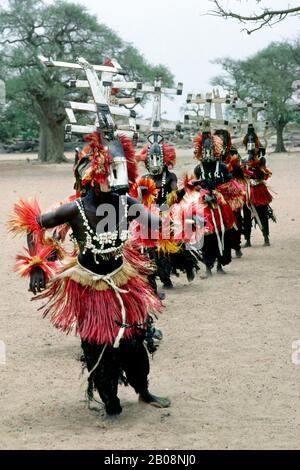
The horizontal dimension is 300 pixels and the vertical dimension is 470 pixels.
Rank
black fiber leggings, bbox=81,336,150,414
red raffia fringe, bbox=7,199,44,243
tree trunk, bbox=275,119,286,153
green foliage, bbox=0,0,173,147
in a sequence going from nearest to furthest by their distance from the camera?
black fiber leggings, bbox=81,336,150,414 → red raffia fringe, bbox=7,199,44,243 → green foliage, bbox=0,0,173,147 → tree trunk, bbox=275,119,286,153

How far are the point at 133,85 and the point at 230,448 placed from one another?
307 centimetres

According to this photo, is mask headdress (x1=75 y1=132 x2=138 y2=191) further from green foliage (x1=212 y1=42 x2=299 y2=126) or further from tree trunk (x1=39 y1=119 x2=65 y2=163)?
green foliage (x1=212 y1=42 x2=299 y2=126)

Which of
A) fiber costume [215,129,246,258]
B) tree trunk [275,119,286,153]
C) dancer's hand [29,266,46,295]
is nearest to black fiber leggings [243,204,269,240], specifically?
fiber costume [215,129,246,258]

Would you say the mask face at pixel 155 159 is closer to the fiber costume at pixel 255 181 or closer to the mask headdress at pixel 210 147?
the mask headdress at pixel 210 147

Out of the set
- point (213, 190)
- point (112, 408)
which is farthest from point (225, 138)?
point (112, 408)

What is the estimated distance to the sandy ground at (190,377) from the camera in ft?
16.5

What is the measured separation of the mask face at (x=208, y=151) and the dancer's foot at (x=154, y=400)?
5.15 m

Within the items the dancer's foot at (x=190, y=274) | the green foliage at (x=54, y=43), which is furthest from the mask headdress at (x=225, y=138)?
the green foliage at (x=54, y=43)

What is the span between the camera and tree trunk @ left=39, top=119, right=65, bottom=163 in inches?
1683

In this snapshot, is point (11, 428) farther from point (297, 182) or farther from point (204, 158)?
point (297, 182)

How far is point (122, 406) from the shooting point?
18.6 feet

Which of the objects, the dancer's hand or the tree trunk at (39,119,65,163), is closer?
the dancer's hand

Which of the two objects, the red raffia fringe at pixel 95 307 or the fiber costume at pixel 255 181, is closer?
the red raffia fringe at pixel 95 307

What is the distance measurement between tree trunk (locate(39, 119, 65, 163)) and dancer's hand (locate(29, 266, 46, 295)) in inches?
1474
